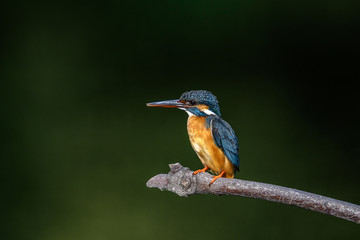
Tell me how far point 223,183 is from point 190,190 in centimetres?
12

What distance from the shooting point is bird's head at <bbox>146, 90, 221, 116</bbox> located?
1.50 metres

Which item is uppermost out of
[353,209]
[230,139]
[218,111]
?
[218,111]

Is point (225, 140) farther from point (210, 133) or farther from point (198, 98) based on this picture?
point (198, 98)

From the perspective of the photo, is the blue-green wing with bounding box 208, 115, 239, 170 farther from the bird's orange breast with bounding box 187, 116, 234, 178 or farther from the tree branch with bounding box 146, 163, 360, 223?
the tree branch with bounding box 146, 163, 360, 223

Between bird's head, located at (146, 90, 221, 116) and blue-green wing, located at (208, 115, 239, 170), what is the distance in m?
0.05

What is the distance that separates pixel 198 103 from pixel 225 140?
19 cm

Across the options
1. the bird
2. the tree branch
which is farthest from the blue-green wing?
the tree branch

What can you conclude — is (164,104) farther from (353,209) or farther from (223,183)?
(353,209)

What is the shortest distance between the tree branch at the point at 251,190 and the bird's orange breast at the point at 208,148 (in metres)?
0.19

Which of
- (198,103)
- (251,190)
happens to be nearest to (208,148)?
(198,103)

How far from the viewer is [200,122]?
1525 mm

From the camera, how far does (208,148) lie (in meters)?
1.53

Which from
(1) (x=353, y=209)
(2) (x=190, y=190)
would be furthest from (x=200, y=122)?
(1) (x=353, y=209)

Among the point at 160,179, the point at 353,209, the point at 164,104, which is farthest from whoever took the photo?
the point at 164,104
